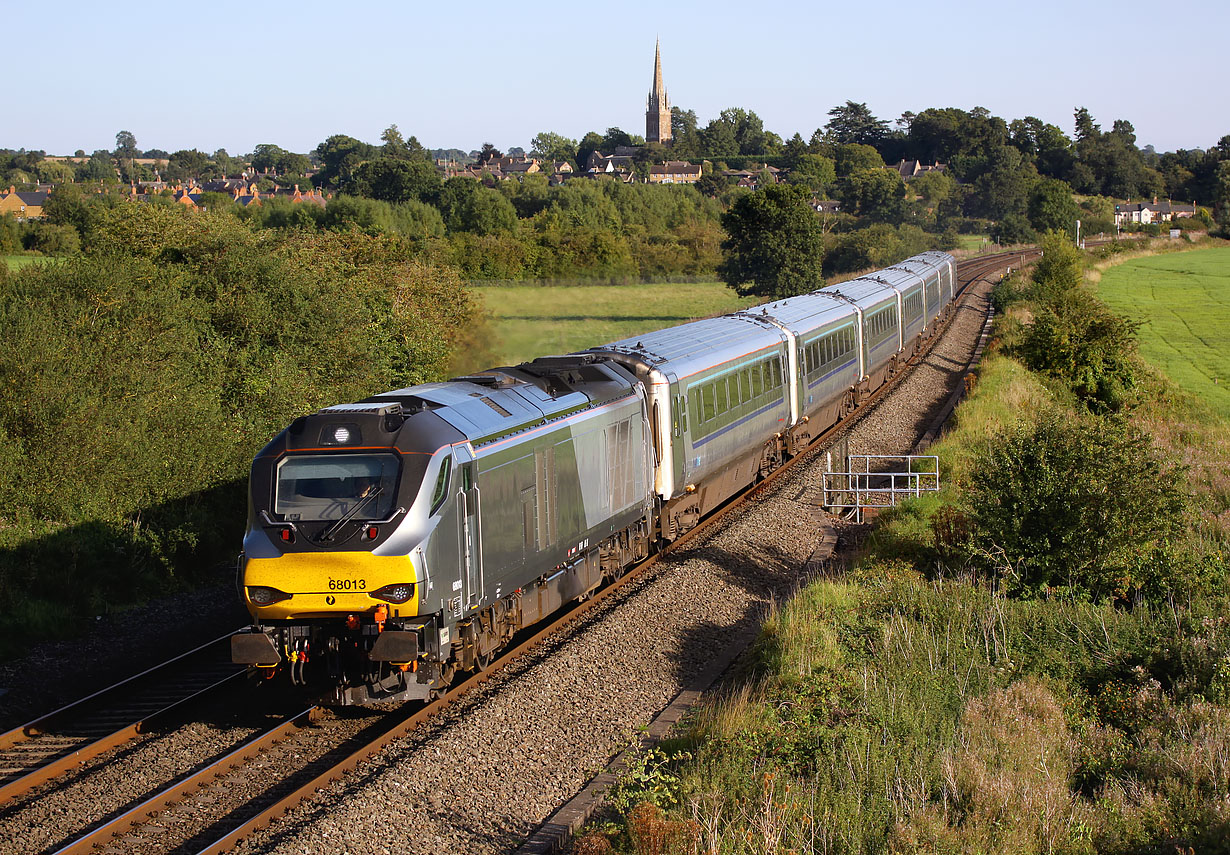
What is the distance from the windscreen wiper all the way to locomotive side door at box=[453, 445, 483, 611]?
863mm

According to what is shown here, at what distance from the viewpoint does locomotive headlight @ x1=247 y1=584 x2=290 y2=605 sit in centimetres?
1020

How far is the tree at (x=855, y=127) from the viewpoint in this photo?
186000mm

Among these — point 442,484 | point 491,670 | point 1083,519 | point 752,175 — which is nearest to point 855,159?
point 752,175

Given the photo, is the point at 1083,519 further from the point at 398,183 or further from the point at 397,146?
the point at 397,146

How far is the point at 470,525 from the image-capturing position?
35.6 ft

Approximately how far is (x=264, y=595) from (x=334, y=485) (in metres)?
1.24

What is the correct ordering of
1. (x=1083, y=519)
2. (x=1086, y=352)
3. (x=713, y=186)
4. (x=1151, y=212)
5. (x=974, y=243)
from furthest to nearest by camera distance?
1. (x=1151, y=212)
2. (x=713, y=186)
3. (x=974, y=243)
4. (x=1086, y=352)
5. (x=1083, y=519)

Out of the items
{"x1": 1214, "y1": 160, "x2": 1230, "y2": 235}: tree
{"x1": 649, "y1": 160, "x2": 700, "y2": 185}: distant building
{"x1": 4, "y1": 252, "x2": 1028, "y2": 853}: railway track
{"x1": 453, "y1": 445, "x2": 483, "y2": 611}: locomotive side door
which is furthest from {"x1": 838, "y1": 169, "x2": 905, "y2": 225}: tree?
{"x1": 4, "y1": 252, "x2": 1028, "y2": 853}: railway track

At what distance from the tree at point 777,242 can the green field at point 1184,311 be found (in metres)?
17.3

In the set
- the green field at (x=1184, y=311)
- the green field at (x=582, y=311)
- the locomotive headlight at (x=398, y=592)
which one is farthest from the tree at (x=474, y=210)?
the locomotive headlight at (x=398, y=592)

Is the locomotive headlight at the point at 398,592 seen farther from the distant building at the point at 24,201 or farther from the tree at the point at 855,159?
the tree at the point at 855,159

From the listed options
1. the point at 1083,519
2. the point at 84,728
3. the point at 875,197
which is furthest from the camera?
the point at 875,197

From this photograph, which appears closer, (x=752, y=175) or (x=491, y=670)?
(x=491, y=670)

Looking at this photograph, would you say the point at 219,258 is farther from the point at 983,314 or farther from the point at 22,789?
the point at 983,314
